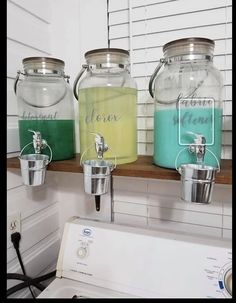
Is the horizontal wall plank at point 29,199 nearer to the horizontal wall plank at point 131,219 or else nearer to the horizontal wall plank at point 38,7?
the horizontal wall plank at point 131,219

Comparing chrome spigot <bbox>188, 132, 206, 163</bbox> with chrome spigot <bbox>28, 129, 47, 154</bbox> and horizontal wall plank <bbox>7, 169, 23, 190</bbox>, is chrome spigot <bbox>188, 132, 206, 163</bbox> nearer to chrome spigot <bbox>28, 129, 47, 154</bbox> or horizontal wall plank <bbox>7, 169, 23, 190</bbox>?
chrome spigot <bbox>28, 129, 47, 154</bbox>

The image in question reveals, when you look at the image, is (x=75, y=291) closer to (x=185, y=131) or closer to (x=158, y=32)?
(x=185, y=131)

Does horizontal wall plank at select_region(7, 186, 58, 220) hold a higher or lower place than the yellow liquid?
lower

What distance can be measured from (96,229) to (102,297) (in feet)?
0.61

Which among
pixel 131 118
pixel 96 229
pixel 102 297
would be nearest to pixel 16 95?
pixel 131 118

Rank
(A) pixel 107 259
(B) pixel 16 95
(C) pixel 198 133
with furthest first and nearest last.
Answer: (B) pixel 16 95 < (A) pixel 107 259 < (C) pixel 198 133

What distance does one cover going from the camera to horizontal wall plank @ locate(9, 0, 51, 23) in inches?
34.7

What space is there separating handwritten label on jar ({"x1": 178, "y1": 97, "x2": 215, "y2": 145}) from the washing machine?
29 centimetres

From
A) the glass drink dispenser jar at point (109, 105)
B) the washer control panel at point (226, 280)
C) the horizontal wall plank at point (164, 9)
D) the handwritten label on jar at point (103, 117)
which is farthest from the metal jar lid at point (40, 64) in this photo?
the washer control panel at point (226, 280)

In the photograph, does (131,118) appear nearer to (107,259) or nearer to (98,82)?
(98,82)

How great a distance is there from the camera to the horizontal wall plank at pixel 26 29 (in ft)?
2.73

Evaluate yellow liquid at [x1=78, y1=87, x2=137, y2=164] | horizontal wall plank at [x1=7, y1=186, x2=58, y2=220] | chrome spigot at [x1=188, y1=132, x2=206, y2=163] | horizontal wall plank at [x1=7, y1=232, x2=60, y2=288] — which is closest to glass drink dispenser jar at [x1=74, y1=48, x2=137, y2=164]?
yellow liquid at [x1=78, y1=87, x2=137, y2=164]

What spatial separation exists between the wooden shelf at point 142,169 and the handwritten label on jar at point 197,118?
9 centimetres

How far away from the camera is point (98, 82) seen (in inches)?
30.0
